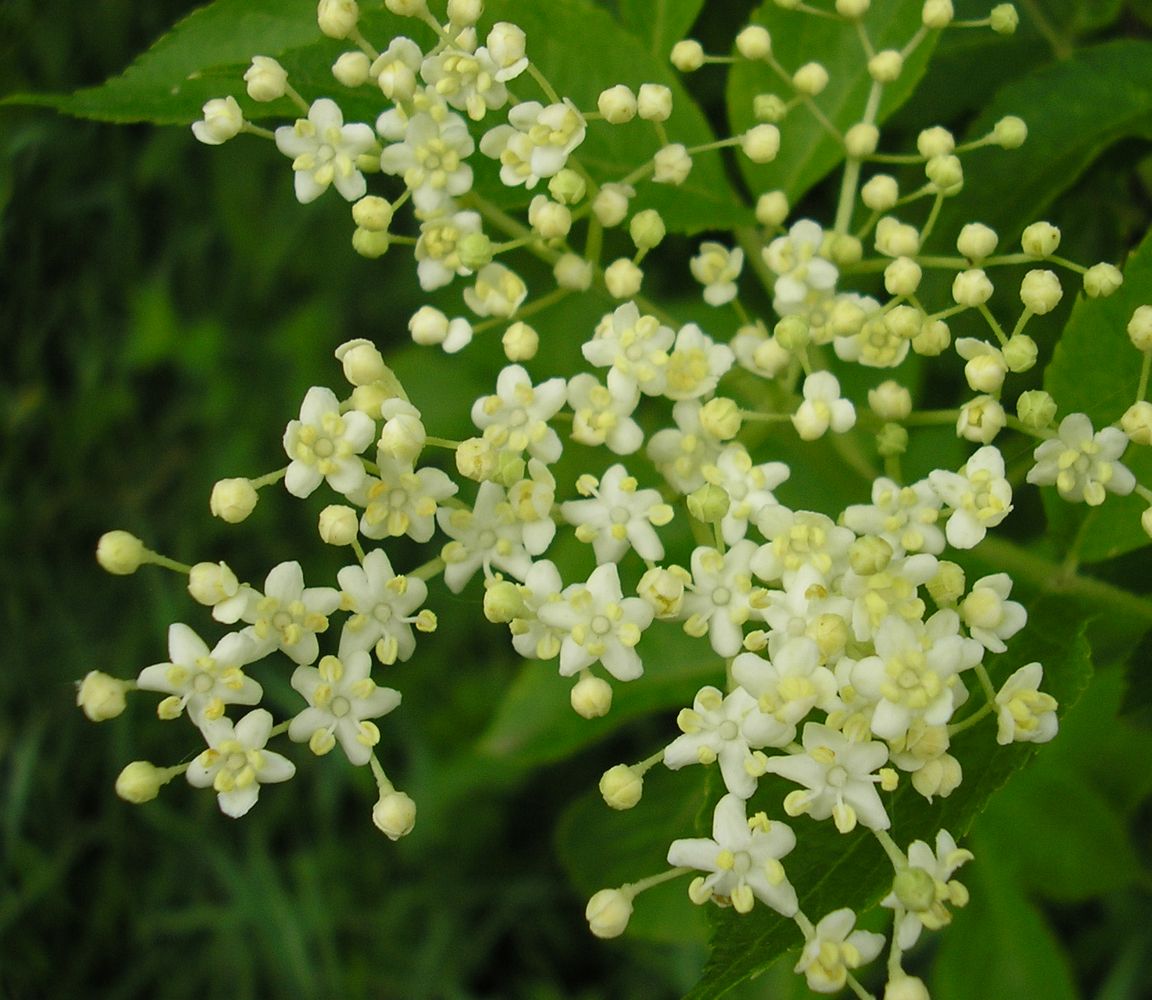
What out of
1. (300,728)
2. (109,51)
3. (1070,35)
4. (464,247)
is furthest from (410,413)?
(109,51)

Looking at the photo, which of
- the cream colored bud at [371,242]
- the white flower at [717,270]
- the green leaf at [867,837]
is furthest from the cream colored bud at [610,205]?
the green leaf at [867,837]

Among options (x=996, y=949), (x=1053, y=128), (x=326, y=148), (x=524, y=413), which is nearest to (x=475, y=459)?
(x=524, y=413)

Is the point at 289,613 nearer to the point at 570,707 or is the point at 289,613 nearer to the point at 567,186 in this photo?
the point at 567,186

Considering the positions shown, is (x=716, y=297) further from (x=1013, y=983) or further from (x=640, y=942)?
(x=640, y=942)

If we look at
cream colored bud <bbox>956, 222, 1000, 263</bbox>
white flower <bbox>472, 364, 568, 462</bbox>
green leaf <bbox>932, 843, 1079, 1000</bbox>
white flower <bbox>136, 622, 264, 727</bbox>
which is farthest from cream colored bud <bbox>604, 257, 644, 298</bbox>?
green leaf <bbox>932, 843, 1079, 1000</bbox>

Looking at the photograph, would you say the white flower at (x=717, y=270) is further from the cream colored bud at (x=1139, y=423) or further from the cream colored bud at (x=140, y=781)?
the cream colored bud at (x=140, y=781)
